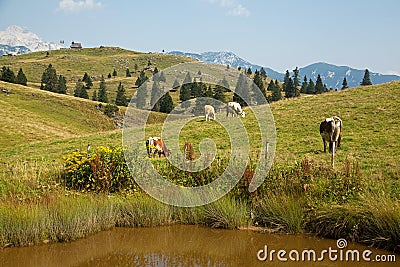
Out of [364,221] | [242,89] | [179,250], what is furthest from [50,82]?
[364,221]

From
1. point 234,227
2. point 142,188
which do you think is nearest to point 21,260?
point 142,188

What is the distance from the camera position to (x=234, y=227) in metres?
10.6

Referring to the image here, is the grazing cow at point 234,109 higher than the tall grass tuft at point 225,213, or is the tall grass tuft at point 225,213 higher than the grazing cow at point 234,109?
the grazing cow at point 234,109

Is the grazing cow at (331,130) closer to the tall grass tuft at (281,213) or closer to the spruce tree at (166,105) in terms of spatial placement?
the tall grass tuft at (281,213)

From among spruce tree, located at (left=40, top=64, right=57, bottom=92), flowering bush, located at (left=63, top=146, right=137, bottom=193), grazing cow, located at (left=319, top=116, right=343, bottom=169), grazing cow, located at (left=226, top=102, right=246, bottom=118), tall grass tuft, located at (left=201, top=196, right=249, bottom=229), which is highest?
spruce tree, located at (left=40, top=64, right=57, bottom=92)

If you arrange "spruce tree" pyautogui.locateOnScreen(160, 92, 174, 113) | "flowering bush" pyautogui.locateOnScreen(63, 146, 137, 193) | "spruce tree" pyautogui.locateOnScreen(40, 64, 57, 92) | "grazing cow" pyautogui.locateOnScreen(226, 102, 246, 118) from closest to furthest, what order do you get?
"flowering bush" pyautogui.locateOnScreen(63, 146, 137, 193)
"grazing cow" pyautogui.locateOnScreen(226, 102, 246, 118)
"spruce tree" pyautogui.locateOnScreen(160, 92, 174, 113)
"spruce tree" pyautogui.locateOnScreen(40, 64, 57, 92)

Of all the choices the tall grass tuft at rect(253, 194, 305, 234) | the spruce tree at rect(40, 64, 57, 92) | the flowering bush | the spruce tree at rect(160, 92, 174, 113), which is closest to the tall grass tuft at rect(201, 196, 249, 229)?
the tall grass tuft at rect(253, 194, 305, 234)

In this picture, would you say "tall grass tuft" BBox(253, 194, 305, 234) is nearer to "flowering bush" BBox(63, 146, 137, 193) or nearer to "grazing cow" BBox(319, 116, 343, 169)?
"flowering bush" BBox(63, 146, 137, 193)

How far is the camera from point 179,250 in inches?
364

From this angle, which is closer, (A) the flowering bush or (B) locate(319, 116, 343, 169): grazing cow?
(A) the flowering bush

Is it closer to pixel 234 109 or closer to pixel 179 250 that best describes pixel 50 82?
pixel 234 109

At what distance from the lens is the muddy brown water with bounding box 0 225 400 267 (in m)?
8.53

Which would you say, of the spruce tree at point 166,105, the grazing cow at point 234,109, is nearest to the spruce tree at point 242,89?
the grazing cow at point 234,109

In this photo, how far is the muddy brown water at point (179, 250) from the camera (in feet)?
28.0
